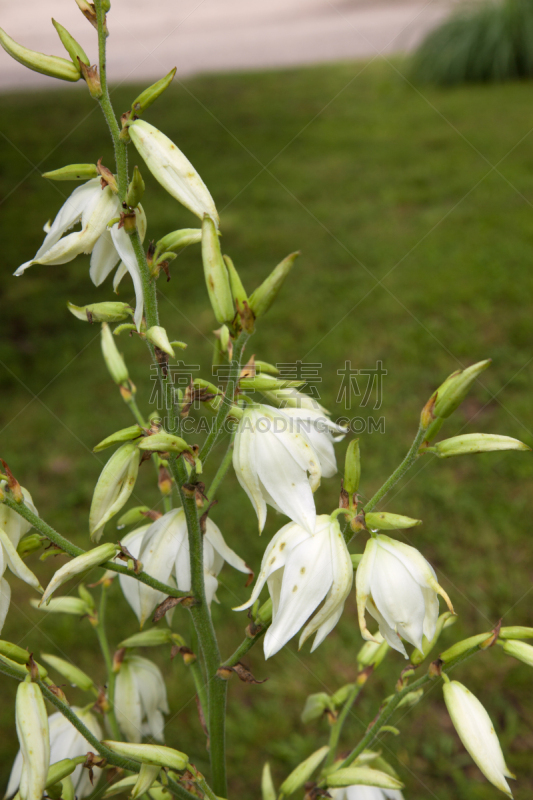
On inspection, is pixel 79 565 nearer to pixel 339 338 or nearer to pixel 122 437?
pixel 122 437

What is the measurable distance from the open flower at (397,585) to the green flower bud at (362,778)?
199 mm

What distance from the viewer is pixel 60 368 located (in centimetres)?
296

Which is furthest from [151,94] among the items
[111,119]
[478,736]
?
[478,736]

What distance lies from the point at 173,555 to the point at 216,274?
0.32m

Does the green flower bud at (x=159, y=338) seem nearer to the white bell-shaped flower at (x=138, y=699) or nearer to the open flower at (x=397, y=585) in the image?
the open flower at (x=397, y=585)

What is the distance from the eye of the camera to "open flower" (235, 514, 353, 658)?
0.58 meters

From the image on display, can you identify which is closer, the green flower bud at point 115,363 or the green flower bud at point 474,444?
the green flower bud at point 474,444

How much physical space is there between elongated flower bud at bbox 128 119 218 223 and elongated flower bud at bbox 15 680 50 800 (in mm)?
448

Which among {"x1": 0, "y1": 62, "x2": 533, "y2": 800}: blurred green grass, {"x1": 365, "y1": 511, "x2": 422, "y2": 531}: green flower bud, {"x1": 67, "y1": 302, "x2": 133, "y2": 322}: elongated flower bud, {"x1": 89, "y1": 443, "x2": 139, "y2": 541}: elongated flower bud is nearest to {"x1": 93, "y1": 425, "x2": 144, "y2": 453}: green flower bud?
{"x1": 89, "y1": 443, "x2": 139, "y2": 541}: elongated flower bud

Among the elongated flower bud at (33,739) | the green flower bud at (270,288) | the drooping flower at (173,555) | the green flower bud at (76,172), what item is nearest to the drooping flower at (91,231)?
the green flower bud at (76,172)

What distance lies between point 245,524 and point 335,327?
3.79 feet

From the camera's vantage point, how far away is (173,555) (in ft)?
2.30

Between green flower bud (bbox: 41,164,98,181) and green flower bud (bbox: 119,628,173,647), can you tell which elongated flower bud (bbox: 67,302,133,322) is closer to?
green flower bud (bbox: 41,164,98,181)

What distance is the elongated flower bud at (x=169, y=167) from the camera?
0.58 meters
